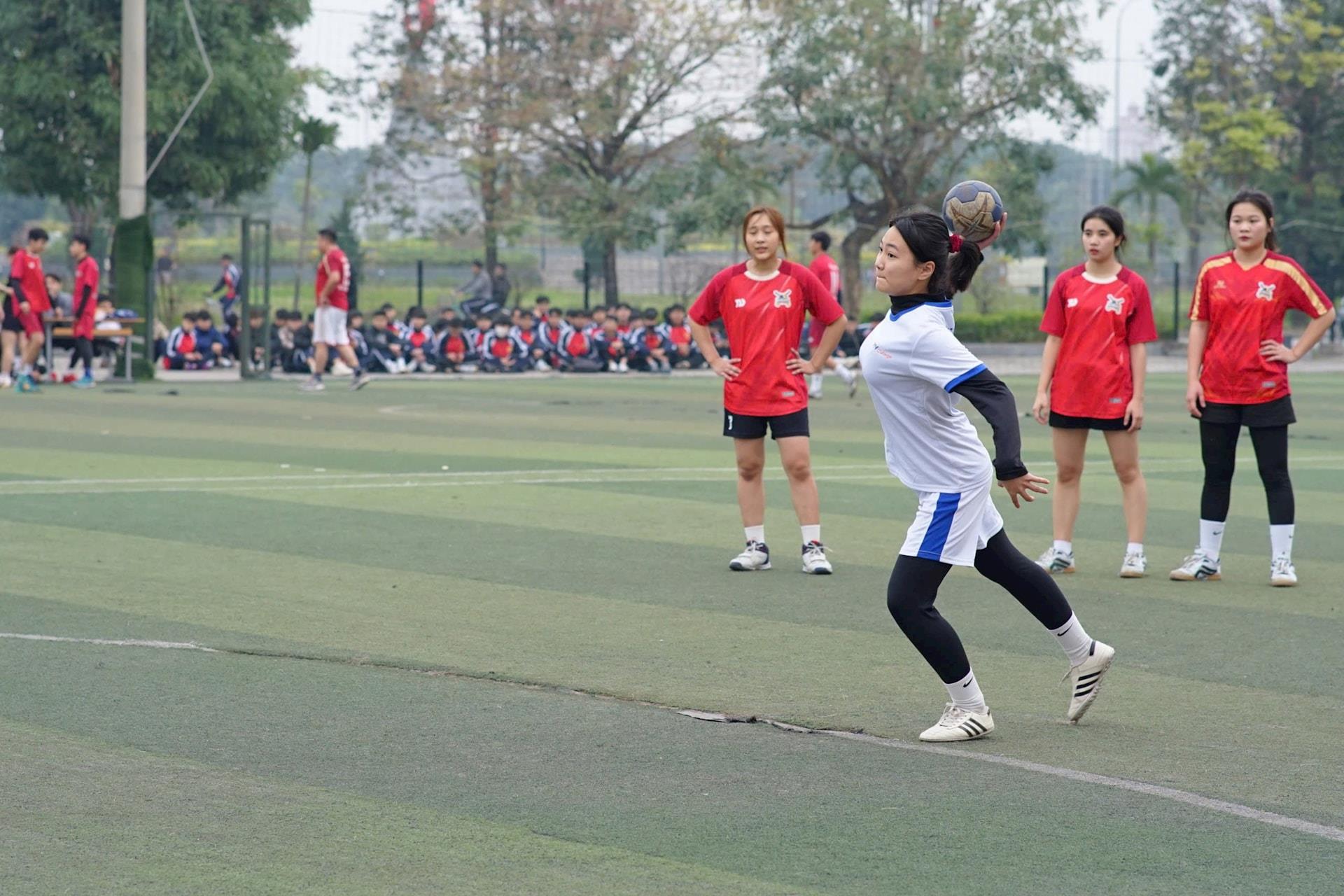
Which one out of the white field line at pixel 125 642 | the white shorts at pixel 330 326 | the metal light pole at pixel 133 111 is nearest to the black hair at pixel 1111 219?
the white field line at pixel 125 642

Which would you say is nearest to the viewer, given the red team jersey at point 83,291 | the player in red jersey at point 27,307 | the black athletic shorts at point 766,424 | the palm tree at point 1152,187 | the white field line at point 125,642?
the white field line at point 125,642

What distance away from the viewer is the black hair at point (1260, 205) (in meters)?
8.58

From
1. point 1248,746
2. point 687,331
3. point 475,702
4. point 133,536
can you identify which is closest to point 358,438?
point 133,536

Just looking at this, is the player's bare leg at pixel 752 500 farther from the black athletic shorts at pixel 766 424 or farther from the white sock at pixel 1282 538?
the white sock at pixel 1282 538

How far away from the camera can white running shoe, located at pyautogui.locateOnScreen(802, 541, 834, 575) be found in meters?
9.07

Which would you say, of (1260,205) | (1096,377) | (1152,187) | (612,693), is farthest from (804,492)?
(1152,187)

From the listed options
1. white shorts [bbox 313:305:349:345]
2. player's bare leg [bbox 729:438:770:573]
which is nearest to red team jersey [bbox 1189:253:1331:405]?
player's bare leg [bbox 729:438:770:573]

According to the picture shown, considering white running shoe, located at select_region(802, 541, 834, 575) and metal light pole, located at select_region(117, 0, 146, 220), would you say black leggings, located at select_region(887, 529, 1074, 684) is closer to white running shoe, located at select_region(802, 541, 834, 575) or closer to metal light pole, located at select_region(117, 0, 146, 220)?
white running shoe, located at select_region(802, 541, 834, 575)

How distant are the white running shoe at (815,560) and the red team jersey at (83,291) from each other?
1645 centimetres

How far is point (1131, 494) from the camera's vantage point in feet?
30.1

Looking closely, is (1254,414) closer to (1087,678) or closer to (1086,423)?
(1086,423)

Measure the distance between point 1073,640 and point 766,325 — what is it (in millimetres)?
3635

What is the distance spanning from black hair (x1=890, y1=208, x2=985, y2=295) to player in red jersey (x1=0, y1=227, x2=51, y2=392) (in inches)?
745

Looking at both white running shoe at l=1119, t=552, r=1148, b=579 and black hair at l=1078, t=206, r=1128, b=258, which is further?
white running shoe at l=1119, t=552, r=1148, b=579
